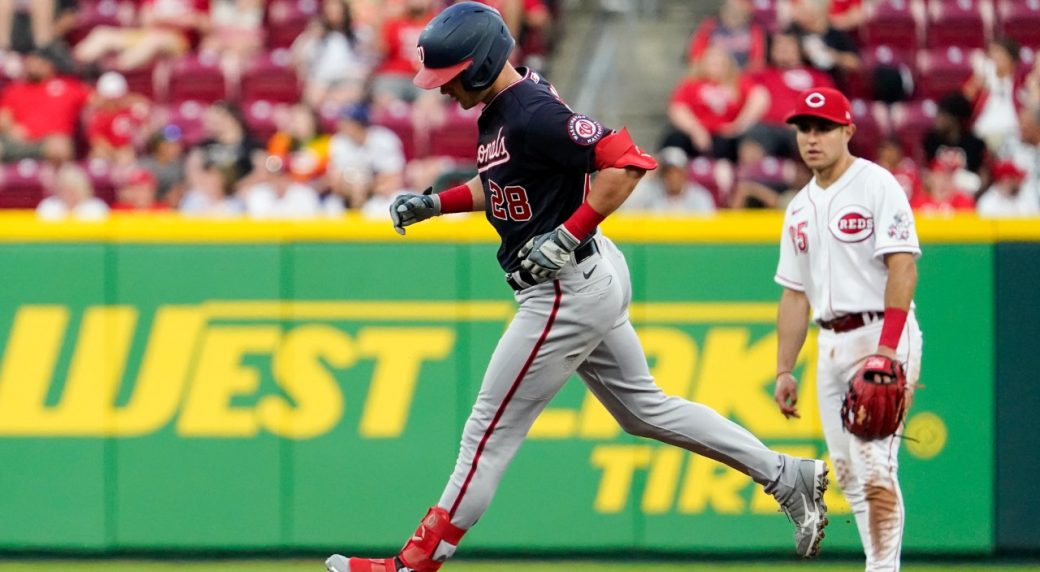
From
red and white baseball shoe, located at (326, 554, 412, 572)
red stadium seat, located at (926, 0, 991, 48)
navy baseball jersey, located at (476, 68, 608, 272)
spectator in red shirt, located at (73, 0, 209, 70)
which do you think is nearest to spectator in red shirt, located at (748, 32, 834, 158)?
red stadium seat, located at (926, 0, 991, 48)

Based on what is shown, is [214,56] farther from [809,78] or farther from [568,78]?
[809,78]

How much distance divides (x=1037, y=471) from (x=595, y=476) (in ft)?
6.73

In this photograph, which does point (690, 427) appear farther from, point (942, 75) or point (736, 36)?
point (942, 75)

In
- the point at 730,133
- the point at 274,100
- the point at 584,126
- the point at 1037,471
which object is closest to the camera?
the point at 584,126

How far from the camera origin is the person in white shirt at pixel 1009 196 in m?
9.12

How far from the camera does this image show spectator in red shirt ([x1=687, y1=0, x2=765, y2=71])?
1098 centimetres

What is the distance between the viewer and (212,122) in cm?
1054

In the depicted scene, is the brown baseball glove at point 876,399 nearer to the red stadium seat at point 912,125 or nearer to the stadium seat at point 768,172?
the stadium seat at point 768,172

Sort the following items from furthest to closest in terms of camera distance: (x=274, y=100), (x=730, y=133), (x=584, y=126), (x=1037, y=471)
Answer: (x=274, y=100), (x=730, y=133), (x=1037, y=471), (x=584, y=126)

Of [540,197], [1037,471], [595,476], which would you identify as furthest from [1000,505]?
[540,197]

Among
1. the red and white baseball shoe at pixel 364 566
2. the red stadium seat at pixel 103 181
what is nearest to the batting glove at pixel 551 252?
the red and white baseball shoe at pixel 364 566

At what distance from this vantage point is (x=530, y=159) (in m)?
4.90

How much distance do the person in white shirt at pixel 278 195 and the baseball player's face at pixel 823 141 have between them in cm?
460

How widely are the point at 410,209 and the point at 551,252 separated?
79 cm
